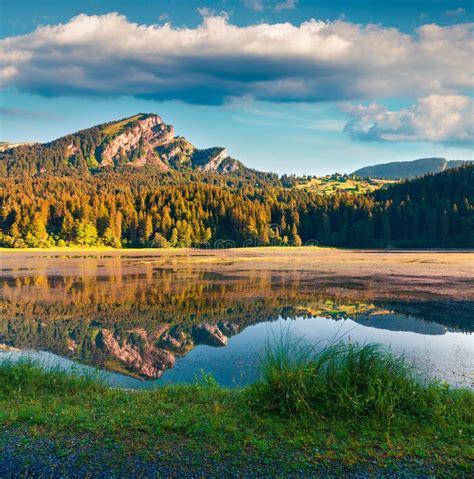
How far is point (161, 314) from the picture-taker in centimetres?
2667

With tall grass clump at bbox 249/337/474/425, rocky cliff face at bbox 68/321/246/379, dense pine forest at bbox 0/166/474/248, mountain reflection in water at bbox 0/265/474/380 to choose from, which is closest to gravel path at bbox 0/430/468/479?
tall grass clump at bbox 249/337/474/425

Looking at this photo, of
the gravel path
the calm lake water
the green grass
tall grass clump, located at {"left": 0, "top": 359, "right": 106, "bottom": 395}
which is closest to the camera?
the gravel path

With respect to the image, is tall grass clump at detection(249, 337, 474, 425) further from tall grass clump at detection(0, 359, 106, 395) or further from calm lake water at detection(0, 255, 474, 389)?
tall grass clump at detection(0, 359, 106, 395)

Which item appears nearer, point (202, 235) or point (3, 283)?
point (3, 283)

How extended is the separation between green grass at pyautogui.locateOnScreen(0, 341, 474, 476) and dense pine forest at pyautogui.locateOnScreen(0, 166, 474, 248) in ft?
440

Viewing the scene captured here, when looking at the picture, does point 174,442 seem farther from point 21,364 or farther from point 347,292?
point 347,292

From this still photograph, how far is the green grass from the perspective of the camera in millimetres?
7734

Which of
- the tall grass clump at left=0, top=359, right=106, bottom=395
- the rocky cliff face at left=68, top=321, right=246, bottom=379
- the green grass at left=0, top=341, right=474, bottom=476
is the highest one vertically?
the green grass at left=0, top=341, right=474, bottom=476

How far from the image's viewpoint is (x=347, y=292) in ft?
115

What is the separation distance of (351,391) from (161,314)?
1845cm

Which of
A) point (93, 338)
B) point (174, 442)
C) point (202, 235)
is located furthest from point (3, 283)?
point (202, 235)

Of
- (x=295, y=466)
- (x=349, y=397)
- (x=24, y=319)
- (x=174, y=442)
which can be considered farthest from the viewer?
(x=24, y=319)

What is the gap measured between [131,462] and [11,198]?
6844 inches

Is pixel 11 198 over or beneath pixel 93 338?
over
